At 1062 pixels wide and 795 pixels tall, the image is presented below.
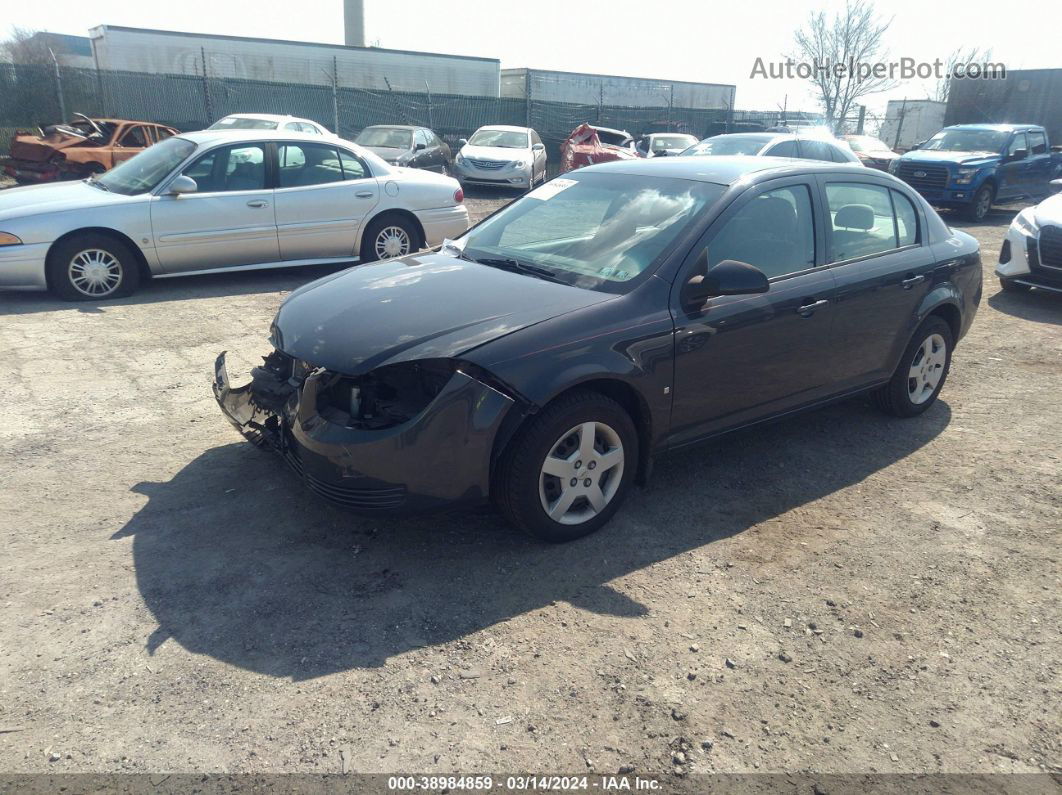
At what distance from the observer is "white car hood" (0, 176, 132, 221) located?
24.5 feet

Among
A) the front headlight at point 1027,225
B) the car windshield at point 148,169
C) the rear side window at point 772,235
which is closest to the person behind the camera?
the rear side window at point 772,235

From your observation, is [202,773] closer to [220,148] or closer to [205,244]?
[205,244]

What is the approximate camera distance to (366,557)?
370cm

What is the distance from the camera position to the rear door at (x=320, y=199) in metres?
8.62

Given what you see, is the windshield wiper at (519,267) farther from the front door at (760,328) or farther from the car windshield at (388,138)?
the car windshield at (388,138)

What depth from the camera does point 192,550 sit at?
3.71m

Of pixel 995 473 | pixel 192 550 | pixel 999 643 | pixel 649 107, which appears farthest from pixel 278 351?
pixel 649 107

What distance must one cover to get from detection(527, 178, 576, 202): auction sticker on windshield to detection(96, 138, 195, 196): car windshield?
4.74 meters

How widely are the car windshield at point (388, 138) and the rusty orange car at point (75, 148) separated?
3920mm

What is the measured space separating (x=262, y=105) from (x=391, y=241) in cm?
1658

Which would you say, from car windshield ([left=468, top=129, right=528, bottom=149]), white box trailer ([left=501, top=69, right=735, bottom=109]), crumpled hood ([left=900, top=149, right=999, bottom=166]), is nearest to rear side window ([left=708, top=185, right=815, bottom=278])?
crumpled hood ([left=900, top=149, right=999, bottom=166])

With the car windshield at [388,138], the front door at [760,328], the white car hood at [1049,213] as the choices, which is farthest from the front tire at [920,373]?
the car windshield at [388,138]

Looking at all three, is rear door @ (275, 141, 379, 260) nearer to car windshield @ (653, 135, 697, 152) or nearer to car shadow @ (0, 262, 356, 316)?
car shadow @ (0, 262, 356, 316)

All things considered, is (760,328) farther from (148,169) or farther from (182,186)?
(148,169)
